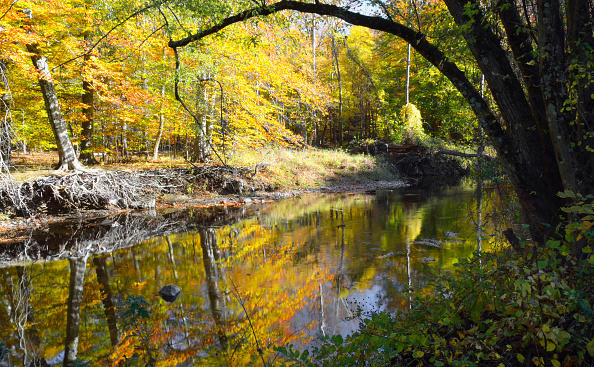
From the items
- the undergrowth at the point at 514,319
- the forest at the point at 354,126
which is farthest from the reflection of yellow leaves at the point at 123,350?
A: the undergrowth at the point at 514,319

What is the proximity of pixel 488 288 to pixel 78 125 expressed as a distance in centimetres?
1805

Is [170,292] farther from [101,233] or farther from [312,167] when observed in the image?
[312,167]

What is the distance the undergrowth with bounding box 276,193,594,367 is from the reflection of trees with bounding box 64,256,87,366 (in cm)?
277

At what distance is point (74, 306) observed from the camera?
190 inches

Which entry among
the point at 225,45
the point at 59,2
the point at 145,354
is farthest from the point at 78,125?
the point at 145,354

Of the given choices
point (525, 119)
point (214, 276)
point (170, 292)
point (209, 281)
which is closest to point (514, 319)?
point (525, 119)

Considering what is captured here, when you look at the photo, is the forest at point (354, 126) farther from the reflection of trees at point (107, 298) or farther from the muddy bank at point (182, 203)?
the reflection of trees at point (107, 298)

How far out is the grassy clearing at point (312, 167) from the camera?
55.1 feet

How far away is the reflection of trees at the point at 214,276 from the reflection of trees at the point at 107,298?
119cm

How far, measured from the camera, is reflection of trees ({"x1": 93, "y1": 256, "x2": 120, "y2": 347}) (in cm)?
408

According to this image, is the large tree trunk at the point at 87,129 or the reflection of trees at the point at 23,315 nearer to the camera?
the reflection of trees at the point at 23,315

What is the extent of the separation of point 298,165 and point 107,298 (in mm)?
14142

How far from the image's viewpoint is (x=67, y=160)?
466 inches

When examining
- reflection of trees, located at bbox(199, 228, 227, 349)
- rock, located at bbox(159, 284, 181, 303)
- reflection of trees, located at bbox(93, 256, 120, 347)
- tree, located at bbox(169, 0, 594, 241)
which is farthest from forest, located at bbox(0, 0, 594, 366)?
rock, located at bbox(159, 284, 181, 303)
